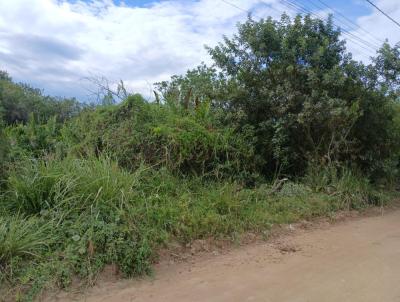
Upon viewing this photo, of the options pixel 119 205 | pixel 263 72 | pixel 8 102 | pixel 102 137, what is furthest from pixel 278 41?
pixel 8 102

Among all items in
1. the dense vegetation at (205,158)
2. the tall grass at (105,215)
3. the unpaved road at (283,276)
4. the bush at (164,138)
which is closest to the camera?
the unpaved road at (283,276)

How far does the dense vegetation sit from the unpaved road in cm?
34

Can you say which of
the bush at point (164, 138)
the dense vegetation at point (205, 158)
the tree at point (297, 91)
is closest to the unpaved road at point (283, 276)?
the dense vegetation at point (205, 158)

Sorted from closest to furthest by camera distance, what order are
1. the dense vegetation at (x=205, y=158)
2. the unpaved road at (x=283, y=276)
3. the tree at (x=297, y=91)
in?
the unpaved road at (x=283, y=276)
the dense vegetation at (x=205, y=158)
the tree at (x=297, y=91)

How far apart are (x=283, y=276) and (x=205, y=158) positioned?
327 centimetres

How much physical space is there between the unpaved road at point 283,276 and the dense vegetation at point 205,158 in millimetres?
338

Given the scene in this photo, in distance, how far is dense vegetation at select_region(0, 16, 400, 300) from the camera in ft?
15.5

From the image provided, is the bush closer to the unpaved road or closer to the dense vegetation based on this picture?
the dense vegetation

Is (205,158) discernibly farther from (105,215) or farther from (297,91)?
(105,215)

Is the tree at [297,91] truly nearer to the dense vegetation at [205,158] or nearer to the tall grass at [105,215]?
the dense vegetation at [205,158]

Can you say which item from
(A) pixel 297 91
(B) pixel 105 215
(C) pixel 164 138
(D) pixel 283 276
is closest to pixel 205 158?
(C) pixel 164 138

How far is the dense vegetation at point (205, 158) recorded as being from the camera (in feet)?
15.5

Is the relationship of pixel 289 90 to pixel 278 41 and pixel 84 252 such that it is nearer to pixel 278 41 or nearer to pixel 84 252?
pixel 278 41

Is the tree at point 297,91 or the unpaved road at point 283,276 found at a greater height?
the tree at point 297,91
